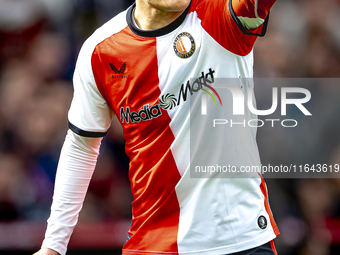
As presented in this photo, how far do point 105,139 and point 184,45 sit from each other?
2.88m

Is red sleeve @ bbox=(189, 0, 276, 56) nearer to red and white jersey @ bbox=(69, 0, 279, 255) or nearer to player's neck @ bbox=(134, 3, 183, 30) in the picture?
red and white jersey @ bbox=(69, 0, 279, 255)

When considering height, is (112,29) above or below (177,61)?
above

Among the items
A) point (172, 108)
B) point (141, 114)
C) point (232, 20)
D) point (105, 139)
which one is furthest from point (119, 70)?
point (105, 139)

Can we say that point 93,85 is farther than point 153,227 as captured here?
Yes

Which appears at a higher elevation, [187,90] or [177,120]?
[187,90]

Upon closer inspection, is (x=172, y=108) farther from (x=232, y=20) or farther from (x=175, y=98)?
(x=232, y=20)

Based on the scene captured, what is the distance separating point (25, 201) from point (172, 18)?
124 inches

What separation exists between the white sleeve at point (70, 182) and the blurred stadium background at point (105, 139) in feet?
5.20

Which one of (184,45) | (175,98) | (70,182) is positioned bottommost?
(70,182)

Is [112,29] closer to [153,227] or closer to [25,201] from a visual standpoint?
[153,227]

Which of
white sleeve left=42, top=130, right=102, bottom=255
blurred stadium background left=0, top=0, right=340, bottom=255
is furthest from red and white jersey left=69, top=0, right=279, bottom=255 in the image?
blurred stadium background left=0, top=0, right=340, bottom=255

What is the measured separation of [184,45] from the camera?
204 centimetres

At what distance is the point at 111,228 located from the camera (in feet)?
13.1

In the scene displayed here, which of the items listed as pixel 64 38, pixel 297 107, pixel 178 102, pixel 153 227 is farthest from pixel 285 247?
pixel 64 38
